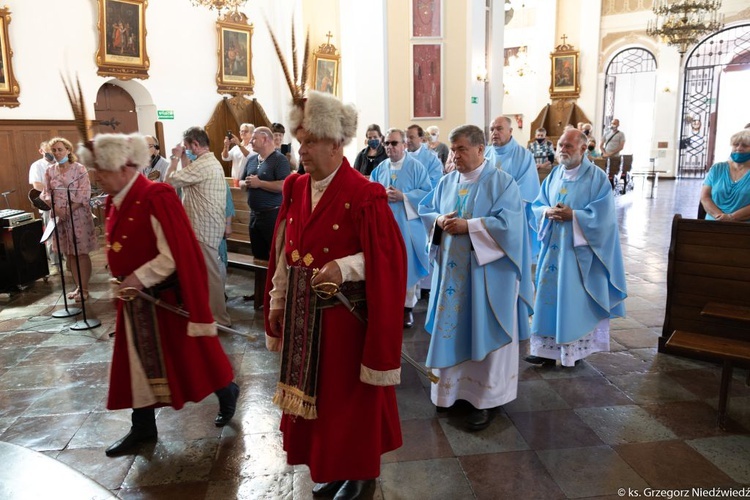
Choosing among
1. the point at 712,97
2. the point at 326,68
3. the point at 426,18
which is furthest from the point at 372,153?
the point at 712,97

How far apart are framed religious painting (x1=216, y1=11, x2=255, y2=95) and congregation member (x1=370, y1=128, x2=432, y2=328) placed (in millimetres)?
8300

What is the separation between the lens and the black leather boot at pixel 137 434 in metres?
3.10

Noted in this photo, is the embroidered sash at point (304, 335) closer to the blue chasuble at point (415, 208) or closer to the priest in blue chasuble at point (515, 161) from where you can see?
the blue chasuble at point (415, 208)

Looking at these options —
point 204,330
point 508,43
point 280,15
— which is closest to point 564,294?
point 204,330

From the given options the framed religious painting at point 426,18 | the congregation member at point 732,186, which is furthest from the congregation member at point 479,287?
the framed religious painting at point 426,18

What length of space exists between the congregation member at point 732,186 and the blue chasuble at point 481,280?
2.04 metres

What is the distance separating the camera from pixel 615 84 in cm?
1983

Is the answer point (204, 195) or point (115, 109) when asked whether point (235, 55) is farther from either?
point (204, 195)

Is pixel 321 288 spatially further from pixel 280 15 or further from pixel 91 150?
pixel 280 15

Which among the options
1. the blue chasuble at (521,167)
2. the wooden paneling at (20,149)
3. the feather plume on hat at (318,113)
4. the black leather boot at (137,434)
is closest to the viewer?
the feather plume on hat at (318,113)

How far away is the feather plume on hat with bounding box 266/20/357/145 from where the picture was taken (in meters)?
2.13

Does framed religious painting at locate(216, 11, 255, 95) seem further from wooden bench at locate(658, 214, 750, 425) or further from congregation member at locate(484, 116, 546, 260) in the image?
wooden bench at locate(658, 214, 750, 425)

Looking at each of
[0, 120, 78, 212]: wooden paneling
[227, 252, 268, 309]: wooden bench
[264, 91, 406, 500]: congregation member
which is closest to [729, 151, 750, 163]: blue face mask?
[264, 91, 406, 500]: congregation member

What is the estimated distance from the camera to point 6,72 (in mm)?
8820
